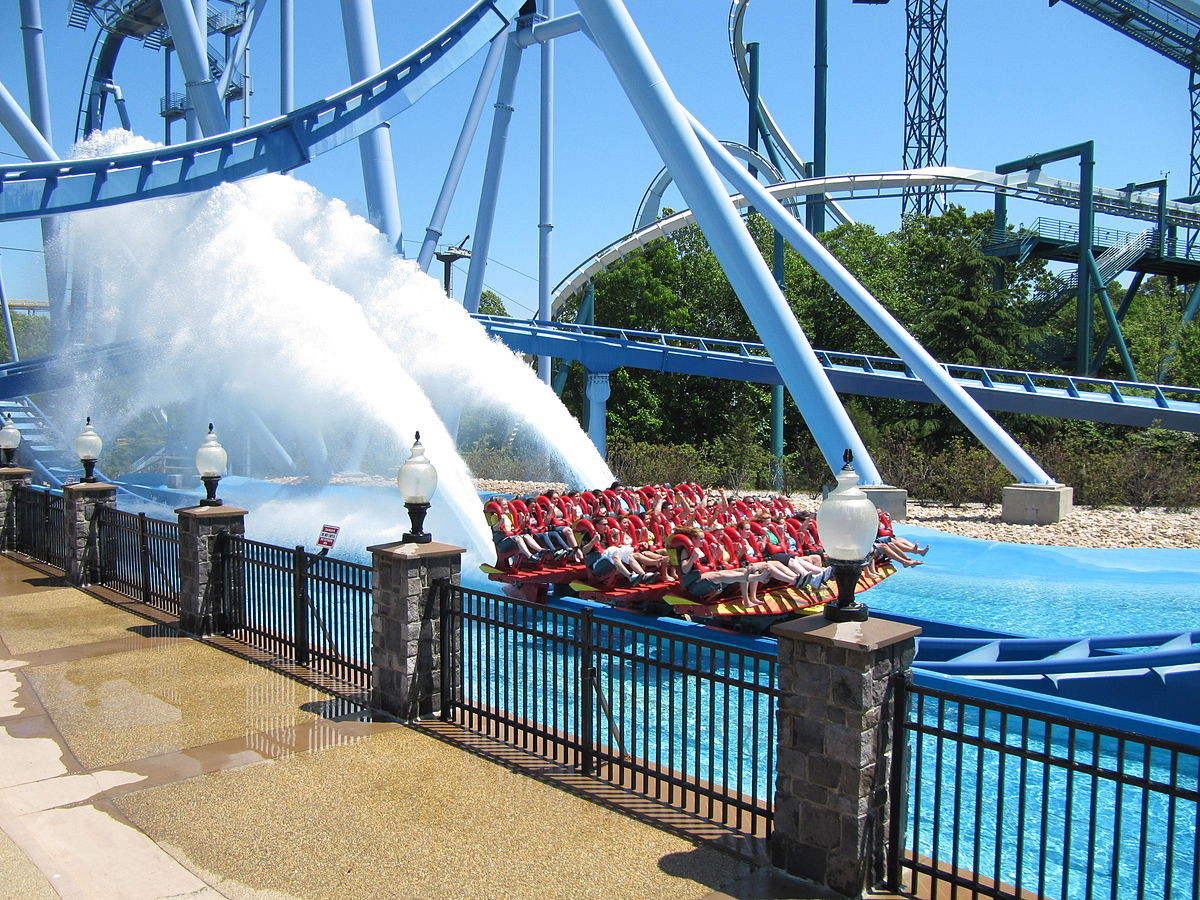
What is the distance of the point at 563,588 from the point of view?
1159 cm

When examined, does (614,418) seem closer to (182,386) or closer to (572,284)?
(572,284)

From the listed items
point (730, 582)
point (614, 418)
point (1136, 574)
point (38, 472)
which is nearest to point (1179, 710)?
point (730, 582)

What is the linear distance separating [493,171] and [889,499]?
16.4m

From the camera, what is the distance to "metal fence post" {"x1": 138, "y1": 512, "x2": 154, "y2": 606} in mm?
11164

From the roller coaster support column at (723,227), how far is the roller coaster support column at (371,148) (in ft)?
22.2

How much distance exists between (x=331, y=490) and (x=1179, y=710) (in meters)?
19.3

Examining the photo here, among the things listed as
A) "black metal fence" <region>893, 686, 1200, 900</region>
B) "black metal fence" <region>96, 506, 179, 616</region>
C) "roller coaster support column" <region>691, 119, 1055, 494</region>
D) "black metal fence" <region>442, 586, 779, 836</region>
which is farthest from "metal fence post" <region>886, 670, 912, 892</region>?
"roller coaster support column" <region>691, 119, 1055, 494</region>

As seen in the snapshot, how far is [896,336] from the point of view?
68.1 ft

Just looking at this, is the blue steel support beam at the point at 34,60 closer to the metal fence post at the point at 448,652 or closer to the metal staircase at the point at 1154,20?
the metal fence post at the point at 448,652

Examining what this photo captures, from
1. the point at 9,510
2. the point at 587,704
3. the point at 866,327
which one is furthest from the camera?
the point at 866,327

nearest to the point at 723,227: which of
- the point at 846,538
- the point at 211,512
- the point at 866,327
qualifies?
the point at 211,512

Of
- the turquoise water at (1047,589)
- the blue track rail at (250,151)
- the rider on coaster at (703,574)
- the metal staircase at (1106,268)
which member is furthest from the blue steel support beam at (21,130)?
the metal staircase at (1106,268)

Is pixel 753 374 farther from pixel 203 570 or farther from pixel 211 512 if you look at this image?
pixel 203 570

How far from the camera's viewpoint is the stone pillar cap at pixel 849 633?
437 cm
